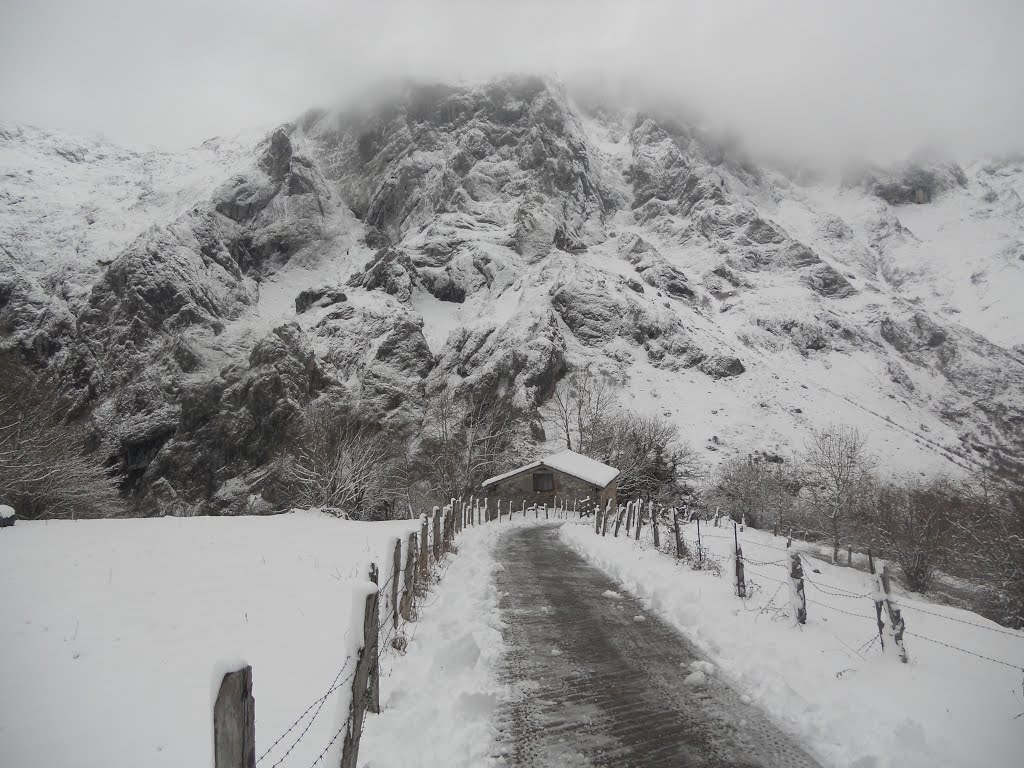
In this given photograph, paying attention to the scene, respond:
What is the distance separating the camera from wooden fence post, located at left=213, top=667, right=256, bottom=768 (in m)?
2.07

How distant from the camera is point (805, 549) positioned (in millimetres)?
28422

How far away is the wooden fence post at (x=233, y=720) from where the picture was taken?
2.07m

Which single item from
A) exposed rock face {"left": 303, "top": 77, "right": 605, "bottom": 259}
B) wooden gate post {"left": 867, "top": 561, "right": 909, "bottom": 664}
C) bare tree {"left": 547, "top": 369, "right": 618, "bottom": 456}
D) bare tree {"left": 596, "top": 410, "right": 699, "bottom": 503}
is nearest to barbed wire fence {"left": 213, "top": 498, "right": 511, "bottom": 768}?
wooden gate post {"left": 867, "top": 561, "right": 909, "bottom": 664}

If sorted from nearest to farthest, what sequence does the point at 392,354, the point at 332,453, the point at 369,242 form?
the point at 332,453 < the point at 392,354 < the point at 369,242

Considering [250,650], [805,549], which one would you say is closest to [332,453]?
[250,650]

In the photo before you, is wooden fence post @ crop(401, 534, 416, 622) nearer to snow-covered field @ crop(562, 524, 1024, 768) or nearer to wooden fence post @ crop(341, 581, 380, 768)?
wooden fence post @ crop(341, 581, 380, 768)

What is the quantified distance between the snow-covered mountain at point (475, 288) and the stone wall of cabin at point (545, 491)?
2254 centimetres

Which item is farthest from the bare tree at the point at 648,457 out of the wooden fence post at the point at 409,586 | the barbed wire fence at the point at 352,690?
the barbed wire fence at the point at 352,690

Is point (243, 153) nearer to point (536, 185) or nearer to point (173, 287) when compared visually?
point (173, 287)

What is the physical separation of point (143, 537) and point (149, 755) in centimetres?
983

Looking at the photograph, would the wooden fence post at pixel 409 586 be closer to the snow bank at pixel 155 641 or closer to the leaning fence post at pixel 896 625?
the snow bank at pixel 155 641

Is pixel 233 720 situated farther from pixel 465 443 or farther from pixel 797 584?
pixel 465 443

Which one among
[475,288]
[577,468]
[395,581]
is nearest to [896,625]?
[395,581]

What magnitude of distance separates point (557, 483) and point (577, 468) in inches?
89.8
